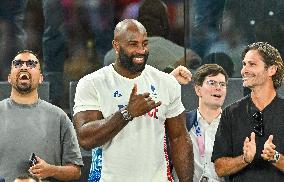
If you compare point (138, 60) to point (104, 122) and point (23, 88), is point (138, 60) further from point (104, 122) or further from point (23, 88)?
point (23, 88)

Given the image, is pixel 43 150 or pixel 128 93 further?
pixel 43 150

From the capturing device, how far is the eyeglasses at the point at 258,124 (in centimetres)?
402

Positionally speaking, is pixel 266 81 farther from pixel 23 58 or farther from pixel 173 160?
pixel 23 58

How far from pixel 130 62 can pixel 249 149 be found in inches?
32.3

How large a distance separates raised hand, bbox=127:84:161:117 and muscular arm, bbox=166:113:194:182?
1.32 feet

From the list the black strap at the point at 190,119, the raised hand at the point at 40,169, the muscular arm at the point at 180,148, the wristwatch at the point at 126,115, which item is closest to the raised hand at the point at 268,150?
the muscular arm at the point at 180,148

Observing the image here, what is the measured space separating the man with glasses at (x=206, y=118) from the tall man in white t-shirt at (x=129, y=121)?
75 cm

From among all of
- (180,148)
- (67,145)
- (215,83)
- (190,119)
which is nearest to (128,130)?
(180,148)

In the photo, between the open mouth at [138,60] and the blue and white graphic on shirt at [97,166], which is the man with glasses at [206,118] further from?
the open mouth at [138,60]

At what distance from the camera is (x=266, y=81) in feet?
13.4

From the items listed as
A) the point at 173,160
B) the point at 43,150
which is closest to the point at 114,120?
the point at 173,160

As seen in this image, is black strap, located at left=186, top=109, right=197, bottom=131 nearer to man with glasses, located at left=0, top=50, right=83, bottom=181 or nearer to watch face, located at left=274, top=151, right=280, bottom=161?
man with glasses, located at left=0, top=50, right=83, bottom=181

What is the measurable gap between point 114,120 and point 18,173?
1005mm

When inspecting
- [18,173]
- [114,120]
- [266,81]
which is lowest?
[18,173]
